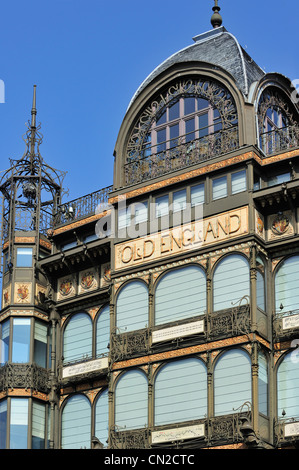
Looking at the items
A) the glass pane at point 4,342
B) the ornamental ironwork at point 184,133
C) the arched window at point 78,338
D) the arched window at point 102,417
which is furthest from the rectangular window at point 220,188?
the glass pane at point 4,342

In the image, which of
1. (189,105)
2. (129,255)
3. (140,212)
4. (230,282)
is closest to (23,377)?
(129,255)

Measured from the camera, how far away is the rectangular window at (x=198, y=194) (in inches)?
1939

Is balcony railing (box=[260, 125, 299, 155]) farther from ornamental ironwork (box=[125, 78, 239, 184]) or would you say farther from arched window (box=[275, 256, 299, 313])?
arched window (box=[275, 256, 299, 313])

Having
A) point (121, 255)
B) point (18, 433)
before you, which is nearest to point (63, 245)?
point (121, 255)

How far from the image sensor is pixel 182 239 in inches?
1923

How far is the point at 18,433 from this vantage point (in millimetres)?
51250

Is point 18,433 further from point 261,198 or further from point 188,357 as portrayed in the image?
point 261,198

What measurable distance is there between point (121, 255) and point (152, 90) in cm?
767

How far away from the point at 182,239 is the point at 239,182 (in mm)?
3243

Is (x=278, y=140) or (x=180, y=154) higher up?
(x=278, y=140)

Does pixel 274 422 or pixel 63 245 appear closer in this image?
pixel 274 422

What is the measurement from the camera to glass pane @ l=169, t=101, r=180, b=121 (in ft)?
172

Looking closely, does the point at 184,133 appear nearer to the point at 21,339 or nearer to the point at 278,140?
the point at 278,140

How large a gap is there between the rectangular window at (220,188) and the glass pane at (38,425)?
12166mm
